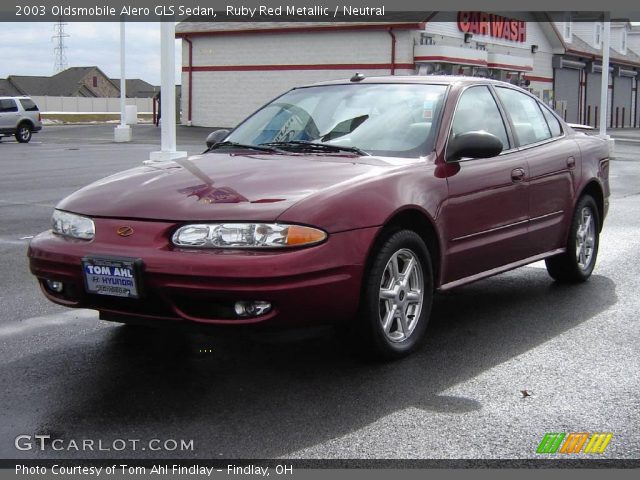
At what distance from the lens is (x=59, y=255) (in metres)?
4.76

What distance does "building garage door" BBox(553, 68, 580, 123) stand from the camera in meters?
48.2

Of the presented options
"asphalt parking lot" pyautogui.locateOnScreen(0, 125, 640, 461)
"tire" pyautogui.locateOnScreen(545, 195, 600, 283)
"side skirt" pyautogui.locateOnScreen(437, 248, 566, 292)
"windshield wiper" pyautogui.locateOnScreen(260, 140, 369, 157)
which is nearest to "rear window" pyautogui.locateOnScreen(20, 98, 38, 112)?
"asphalt parking lot" pyautogui.locateOnScreen(0, 125, 640, 461)

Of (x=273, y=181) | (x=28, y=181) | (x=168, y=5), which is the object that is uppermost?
(x=168, y=5)

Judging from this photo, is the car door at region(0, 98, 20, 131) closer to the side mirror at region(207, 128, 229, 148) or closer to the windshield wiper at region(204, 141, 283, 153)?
the side mirror at region(207, 128, 229, 148)

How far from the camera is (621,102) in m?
57.7

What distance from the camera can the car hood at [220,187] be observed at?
15.1 feet

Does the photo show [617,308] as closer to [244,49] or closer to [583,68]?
[244,49]

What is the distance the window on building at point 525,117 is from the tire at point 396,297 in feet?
5.70

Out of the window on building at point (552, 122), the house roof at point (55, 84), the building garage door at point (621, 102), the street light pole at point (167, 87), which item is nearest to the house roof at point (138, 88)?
the house roof at point (55, 84)

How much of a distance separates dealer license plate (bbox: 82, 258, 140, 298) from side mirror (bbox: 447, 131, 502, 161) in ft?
6.85

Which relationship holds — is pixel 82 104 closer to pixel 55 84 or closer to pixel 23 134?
pixel 55 84

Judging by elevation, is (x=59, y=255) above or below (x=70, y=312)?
above

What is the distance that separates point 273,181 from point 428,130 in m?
1.29

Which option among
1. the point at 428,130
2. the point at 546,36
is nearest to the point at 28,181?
the point at 428,130
